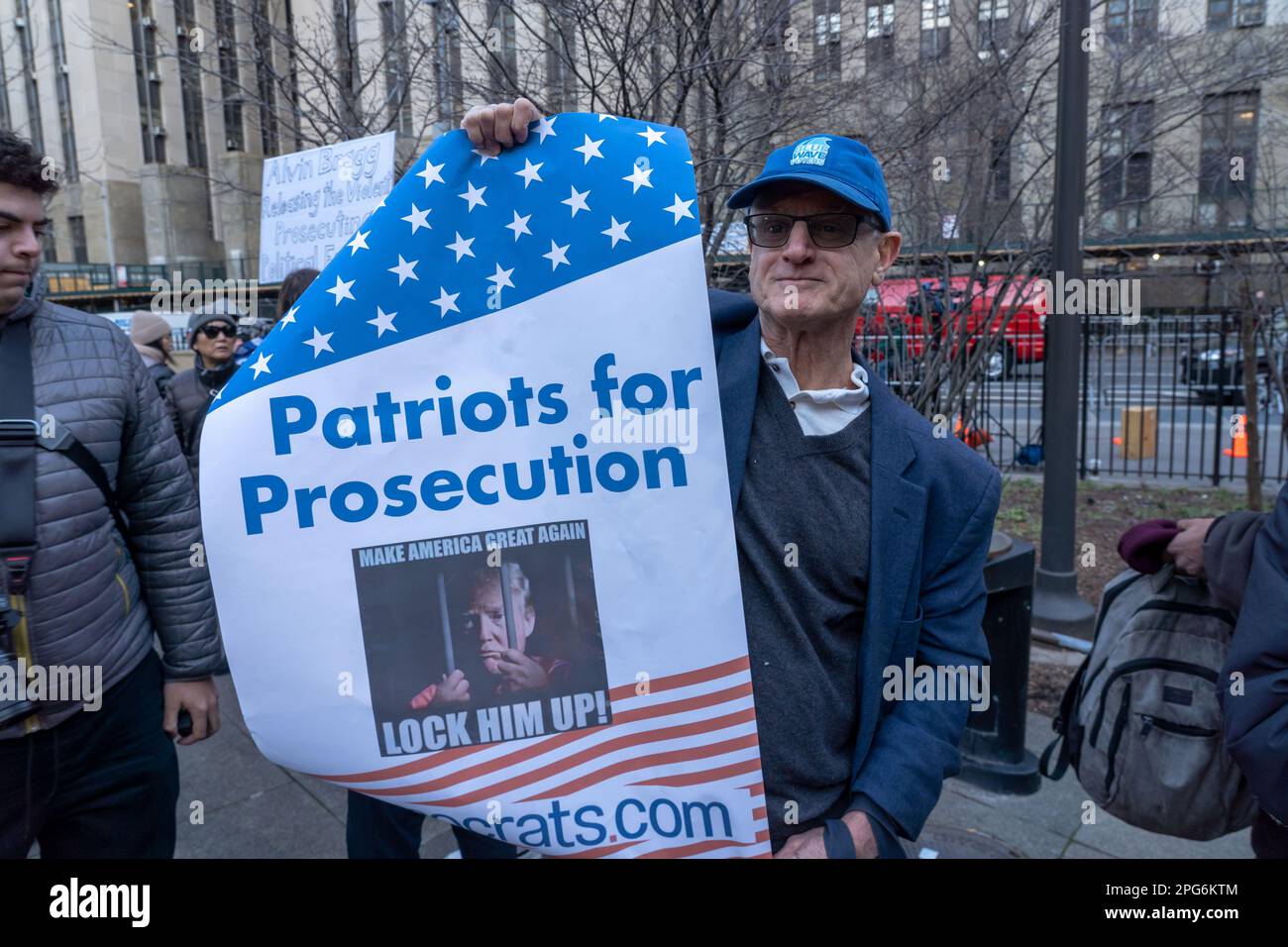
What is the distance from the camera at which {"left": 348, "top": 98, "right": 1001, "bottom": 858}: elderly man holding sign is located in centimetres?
181

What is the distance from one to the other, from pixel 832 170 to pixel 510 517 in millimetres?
948

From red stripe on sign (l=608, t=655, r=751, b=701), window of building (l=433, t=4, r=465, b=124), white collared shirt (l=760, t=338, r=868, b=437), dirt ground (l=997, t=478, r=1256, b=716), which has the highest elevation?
window of building (l=433, t=4, r=465, b=124)

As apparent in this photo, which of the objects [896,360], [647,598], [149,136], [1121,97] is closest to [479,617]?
[647,598]

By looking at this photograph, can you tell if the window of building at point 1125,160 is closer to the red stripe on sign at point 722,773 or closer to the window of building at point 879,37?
the window of building at point 879,37

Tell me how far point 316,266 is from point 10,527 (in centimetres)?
307

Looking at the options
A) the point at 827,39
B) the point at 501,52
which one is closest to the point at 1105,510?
the point at 827,39

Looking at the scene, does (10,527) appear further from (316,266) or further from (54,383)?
(316,266)

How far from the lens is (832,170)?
1827 mm

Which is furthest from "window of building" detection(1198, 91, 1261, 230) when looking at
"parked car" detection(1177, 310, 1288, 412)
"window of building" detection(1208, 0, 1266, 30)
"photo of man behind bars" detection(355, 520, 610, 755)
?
"photo of man behind bars" detection(355, 520, 610, 755)

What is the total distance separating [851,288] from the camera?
1.89 metres

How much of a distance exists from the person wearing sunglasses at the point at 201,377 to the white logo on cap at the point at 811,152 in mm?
4242

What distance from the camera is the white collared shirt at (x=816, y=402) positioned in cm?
192

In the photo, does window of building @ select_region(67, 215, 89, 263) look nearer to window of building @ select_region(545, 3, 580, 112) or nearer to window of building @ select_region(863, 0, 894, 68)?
window of building @ select_region(545, 3, 580, 112)

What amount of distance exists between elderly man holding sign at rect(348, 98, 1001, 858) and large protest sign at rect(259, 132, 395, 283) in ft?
10.3
